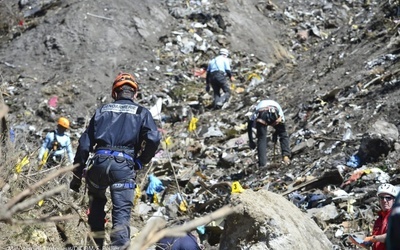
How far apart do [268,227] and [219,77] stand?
9524 mm

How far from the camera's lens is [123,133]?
477cm

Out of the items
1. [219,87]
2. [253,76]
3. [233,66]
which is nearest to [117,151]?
[219,87]

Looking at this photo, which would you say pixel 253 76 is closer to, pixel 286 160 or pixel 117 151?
pixel 286 160

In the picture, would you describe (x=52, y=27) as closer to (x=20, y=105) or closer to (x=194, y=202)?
(x=20, y=105)

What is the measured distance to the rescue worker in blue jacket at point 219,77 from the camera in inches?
542

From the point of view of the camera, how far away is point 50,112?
1427 centimetres

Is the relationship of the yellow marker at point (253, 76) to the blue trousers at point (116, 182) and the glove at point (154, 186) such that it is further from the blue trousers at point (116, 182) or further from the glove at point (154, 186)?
the blue trousers at point (116, 182)

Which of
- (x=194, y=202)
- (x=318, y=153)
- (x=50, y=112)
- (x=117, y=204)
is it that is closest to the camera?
(x=117, y=204)

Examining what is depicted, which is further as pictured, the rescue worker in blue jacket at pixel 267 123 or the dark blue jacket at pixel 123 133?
the rescue worker in blue jacket at pixel 267 123

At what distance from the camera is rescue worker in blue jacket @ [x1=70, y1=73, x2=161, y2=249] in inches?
183

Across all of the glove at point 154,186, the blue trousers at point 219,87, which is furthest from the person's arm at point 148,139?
the blue trousers at point 219,87

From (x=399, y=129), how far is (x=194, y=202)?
2803 mm

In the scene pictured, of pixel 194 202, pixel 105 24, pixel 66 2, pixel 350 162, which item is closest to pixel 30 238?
pixel 194 202

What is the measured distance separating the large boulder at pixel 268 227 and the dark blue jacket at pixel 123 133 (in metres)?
0.73
